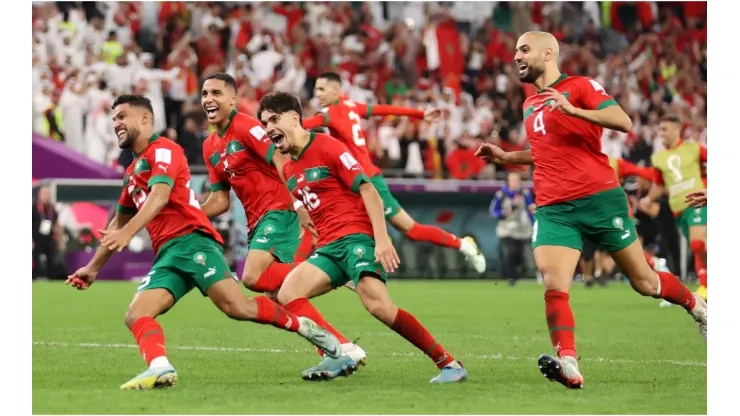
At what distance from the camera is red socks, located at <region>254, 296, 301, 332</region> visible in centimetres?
898

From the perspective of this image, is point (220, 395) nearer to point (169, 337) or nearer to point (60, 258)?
point (169, 337)

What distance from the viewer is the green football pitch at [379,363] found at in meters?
7.77

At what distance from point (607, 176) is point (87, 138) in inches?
652

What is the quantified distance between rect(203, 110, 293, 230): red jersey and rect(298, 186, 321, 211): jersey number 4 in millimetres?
1084

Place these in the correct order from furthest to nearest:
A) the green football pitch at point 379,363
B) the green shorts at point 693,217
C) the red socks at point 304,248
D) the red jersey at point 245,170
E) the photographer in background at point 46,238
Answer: the photographer in background at point 46,238
the green shorts at point 693,217
the red socks at point 304,248
the red jersey at point 245,170
the green football pitch at point 379,363

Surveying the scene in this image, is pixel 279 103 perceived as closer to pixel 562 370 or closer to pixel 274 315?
pixel 274 315

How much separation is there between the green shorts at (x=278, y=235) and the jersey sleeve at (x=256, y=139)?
48cm

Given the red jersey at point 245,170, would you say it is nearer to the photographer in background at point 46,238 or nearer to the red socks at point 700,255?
the red socks at point 700,255

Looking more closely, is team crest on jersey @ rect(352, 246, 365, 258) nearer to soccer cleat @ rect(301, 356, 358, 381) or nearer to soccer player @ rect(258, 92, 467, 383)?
soccer player @ rect(258, 92, 467, 383)

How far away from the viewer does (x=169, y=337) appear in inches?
498

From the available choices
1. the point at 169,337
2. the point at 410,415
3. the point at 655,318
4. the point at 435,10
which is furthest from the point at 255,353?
the point at 435,10

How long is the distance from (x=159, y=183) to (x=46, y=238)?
15917mm

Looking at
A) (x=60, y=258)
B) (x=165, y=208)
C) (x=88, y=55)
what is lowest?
(x=60, y=258)

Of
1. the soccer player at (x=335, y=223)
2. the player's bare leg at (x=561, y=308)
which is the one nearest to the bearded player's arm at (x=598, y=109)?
the player's bare leg at (x=561, y=308)
